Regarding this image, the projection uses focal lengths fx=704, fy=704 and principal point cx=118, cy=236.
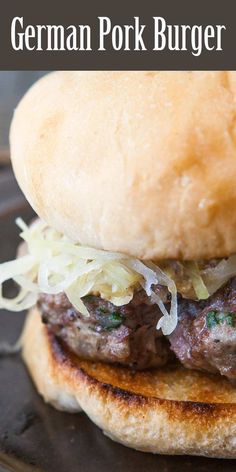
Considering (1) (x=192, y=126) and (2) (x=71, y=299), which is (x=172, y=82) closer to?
(1) (x=192, y=126)

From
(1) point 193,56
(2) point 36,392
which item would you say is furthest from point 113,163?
(2) point 36,392

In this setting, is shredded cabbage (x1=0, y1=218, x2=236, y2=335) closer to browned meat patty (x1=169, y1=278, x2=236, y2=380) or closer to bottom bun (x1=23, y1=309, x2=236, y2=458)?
browned meat patty (x1=169, y1=278, x2=236, y2=380)

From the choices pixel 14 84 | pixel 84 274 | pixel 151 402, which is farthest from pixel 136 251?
pixel 14 84

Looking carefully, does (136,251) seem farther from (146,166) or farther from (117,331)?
(117,331)

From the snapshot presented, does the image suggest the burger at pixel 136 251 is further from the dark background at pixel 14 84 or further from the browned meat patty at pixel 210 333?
the dark background at pixel 14 84

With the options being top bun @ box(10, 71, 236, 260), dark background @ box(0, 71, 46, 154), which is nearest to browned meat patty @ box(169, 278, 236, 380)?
top bun @ box(10, 71, 236, 260)
